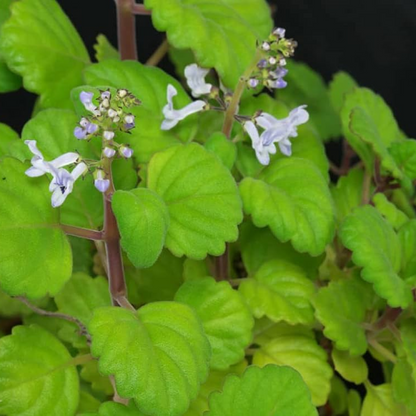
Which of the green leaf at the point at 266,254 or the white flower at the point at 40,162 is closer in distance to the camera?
the white flower at the point at 40,162

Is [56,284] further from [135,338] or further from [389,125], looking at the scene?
[389,125]

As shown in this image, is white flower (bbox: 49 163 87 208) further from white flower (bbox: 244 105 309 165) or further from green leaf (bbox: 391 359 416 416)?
green leaf (bbox: 391 359 416 416)

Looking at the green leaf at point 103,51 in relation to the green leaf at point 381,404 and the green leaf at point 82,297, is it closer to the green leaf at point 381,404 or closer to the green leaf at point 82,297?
the green leaf at point 82,297

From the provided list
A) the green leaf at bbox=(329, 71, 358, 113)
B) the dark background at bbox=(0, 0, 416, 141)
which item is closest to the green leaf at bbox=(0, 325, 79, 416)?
the green leaf at bbox=(329, 71, 358, 113)

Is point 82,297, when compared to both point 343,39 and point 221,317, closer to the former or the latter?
point 221,317

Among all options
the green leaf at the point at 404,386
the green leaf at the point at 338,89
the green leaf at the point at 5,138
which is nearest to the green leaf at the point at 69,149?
the green leaf at the point at 5,138

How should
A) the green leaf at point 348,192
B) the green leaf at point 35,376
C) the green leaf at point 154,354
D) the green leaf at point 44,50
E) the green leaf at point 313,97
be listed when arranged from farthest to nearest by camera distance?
the green leaf at point 313,97, the green leaf at point 348,192, the green leaf at point 44,50, the green leaf at point 35,376, the green leaf at point 154,354
